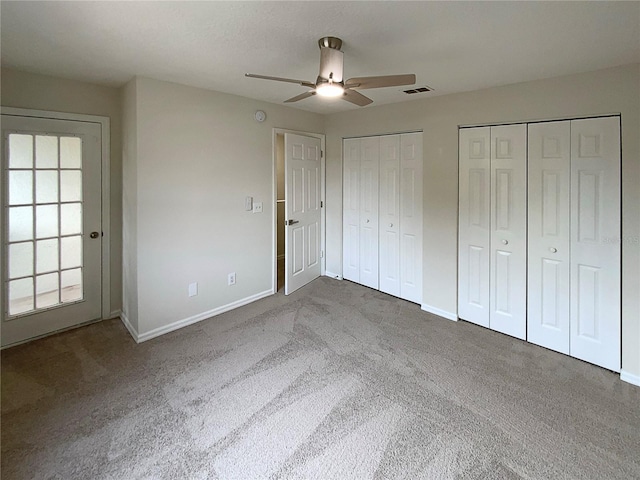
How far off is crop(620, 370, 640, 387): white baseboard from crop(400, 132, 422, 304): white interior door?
180 centimetres

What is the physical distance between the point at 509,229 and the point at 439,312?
1142 millimetres

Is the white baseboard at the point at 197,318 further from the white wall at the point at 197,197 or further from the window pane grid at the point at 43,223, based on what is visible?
the window pane grid at the point at 43,223

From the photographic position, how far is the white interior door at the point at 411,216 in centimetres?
377

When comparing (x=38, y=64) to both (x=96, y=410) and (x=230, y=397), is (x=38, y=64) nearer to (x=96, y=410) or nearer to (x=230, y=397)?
(x=96, y=410)

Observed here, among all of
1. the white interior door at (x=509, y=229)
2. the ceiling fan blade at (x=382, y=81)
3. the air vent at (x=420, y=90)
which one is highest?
the air vent at (x=420, y=90)

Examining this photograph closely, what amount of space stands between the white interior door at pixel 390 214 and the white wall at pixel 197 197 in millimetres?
1331

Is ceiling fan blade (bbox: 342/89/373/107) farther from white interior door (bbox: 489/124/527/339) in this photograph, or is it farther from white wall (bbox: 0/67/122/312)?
white wall (bbox: 0/67/122/312)

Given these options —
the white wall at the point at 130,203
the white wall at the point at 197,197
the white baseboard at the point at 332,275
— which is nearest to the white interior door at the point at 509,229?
the white baseboard at the point at 332,275

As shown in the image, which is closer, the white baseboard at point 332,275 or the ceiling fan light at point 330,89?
the ceiling fan light at point 330,89

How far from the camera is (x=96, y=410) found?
211 centimetres

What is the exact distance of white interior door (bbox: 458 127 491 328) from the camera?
3.21 m

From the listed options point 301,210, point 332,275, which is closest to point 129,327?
point 301,210

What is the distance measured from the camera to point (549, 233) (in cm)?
286

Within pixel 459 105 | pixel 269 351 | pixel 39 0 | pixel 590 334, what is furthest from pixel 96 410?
pixel 459 105
